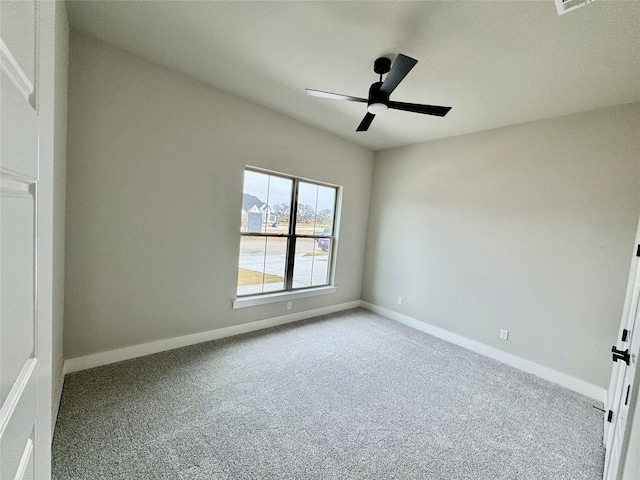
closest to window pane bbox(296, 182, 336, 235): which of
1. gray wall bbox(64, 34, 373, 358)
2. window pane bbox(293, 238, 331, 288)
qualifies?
window pane bbox(293, 238, 331, 288)

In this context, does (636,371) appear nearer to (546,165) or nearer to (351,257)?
(546,165)

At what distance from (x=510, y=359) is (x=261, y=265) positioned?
3.15 m

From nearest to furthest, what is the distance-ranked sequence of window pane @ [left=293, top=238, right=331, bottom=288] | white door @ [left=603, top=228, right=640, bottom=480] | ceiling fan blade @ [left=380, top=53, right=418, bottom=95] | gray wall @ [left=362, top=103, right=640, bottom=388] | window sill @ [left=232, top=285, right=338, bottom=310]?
white door @ [left=603, top=228, right=640, bottom=480] → ceiling fan blade @ [left=380, top=53, right=418, bottom=95] → gray wall @ [left=362, top=103, right=640, bottom=388] → window sill @ [left=232, top=285, right=338, bottom=310] → window pane @ [left=293, top=238, right=331, bottom=288]

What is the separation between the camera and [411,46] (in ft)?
6.58

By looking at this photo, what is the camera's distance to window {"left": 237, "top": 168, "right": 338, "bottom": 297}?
340 centimetres

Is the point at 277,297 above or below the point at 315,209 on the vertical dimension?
below

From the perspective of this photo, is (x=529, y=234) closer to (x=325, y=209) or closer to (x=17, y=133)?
(x=325, y=209)

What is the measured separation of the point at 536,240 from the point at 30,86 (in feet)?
12.6

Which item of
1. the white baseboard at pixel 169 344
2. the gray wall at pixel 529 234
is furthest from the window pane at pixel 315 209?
the white baseboard at pixel 169 344

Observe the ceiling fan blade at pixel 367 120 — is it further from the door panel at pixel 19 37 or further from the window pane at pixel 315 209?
the door panel at pixel 19 37

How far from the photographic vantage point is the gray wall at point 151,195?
7.34 feet

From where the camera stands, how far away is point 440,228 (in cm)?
379

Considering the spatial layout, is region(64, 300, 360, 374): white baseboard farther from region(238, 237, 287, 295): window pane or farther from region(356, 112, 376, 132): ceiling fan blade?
region(356, 112, 376, 132): ceiling fan blade

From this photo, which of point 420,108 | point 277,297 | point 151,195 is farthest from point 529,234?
point 151,195
